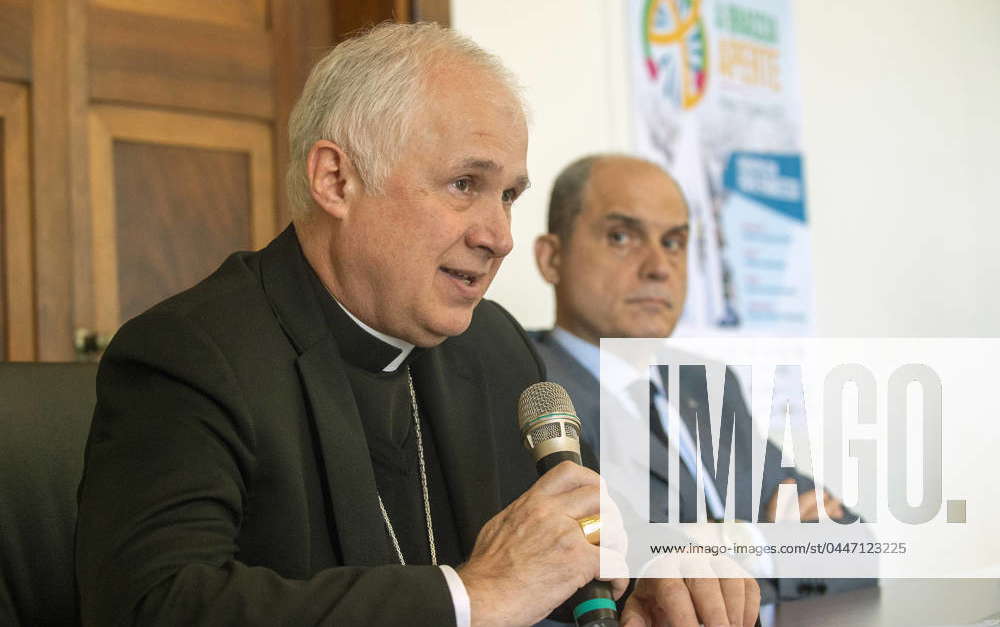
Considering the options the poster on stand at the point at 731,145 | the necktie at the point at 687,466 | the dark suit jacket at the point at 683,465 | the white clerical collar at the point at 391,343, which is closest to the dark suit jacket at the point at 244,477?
the white clerical collar at the point at 391,343

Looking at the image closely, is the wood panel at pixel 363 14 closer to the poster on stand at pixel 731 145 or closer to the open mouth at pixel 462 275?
the poster on stand at pixel 731 145

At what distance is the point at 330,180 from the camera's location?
1.67 meters

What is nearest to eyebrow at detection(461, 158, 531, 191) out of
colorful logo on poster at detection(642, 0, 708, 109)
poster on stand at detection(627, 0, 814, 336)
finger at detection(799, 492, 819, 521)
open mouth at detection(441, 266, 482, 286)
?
open mouth at detection(441, 266, 482, 286)

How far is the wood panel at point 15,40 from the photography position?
2729mm

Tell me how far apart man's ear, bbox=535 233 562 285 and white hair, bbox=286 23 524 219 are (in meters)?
1.39

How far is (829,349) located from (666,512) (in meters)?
2.00

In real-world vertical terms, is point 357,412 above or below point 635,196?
below

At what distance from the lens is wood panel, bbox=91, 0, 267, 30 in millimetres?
2969

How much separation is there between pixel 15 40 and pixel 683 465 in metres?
1.88

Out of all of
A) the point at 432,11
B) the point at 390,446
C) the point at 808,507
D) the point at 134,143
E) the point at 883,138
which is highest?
the point at 432,11

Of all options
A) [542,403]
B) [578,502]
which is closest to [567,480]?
[578,502]

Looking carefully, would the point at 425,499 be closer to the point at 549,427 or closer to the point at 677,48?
the point at 549,427

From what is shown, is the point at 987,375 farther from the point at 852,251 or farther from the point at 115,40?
the point at 115,40

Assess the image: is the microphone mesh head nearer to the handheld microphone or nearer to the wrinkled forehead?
the handheld microphone
